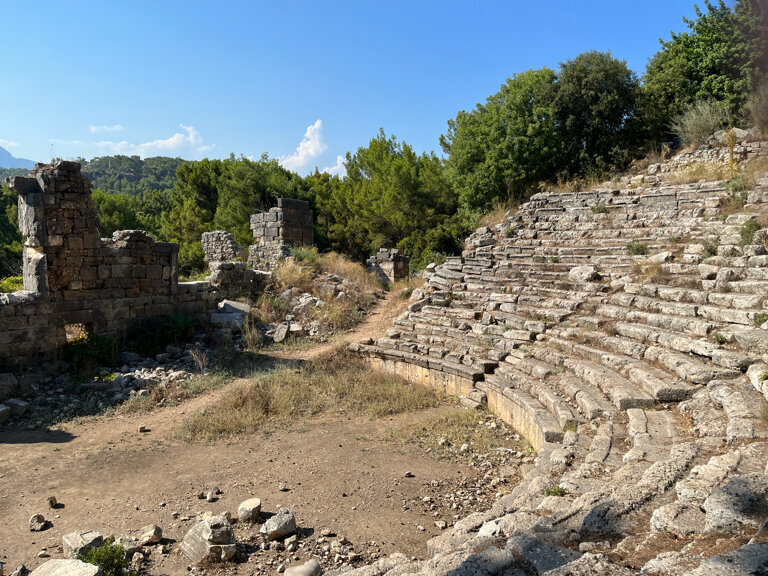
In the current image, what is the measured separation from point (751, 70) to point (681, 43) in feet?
10.3

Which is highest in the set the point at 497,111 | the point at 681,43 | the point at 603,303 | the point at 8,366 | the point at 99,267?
the point at 681,43

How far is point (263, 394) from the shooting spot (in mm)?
7969

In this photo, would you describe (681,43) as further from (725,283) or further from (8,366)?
(8,366)

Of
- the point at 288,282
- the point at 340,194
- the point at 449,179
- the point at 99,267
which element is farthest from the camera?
the point at 340,194

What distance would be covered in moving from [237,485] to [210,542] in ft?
4.69

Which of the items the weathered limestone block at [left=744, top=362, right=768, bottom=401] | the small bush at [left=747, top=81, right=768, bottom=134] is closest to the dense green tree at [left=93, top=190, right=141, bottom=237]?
the small bush at [left=747, top=81, right=768, bottom=134]

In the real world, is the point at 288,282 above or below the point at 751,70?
below

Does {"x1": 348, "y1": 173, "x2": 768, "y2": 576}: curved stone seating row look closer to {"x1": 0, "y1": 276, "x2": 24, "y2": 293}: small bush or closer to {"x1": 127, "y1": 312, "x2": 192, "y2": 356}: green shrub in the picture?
{"x1": 127, "y1": 312, "x2": 192, "y2": 356}: green shrub

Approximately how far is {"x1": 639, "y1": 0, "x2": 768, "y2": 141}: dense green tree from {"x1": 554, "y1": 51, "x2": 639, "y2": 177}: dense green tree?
0.78 meters

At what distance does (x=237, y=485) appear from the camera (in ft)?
17.6

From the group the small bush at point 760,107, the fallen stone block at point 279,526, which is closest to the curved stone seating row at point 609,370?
the fallen stone block at point 279,526

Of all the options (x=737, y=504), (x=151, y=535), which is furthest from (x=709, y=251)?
(x=151, y=535)

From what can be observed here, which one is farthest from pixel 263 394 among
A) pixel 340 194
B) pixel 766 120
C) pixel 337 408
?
pixel 340 194

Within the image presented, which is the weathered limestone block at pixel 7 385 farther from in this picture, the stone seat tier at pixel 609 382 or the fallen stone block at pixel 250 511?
the stone seat tier at pixel 609 382
